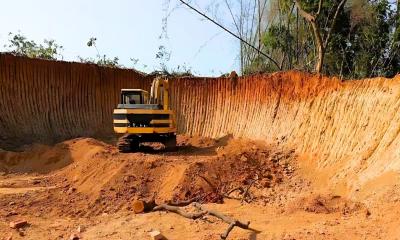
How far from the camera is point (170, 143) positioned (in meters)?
14.4

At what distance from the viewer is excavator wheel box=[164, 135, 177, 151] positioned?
47.0 feet

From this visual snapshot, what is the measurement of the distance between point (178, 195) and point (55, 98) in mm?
9823

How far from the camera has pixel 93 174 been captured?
38.5ft

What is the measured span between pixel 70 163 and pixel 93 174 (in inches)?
83.2

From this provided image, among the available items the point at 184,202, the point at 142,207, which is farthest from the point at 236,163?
the point at 142,207

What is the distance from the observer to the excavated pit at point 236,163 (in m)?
8.16

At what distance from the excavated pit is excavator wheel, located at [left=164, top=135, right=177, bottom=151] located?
31 cm

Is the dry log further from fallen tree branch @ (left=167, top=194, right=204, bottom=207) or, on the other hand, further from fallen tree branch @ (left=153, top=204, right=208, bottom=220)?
fallen tree branch @ (left=167, top=194, right=204, bottom=207)

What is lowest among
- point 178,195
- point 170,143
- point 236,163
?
point 178,195

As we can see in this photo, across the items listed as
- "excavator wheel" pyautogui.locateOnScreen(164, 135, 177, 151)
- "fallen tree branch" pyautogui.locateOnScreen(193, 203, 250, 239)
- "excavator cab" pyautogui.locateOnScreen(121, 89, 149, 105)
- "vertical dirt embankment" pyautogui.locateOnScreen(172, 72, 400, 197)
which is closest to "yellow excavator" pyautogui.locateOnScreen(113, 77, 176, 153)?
"excavator wheel" pyautogui.locateOnScreen(164, 135, 177, 151)

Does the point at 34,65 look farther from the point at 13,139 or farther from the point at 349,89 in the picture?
the point at 349,89

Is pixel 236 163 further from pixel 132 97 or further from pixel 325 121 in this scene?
pixel 132 97

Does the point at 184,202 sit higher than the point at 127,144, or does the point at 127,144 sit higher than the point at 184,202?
the point at 127,144

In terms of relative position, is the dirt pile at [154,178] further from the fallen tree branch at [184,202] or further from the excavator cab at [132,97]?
the excavator cab at [132,97]
